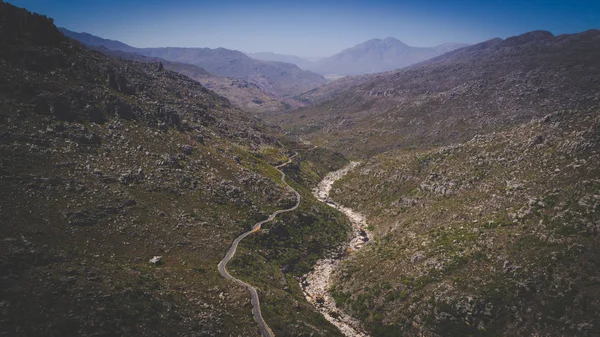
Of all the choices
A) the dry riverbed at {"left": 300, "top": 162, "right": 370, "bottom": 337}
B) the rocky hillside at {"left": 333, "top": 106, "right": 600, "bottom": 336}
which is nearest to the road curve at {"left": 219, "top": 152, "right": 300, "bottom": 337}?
the dry riverbed at {"left": 300, "top": 162, "right": 370, "bottom": 337}

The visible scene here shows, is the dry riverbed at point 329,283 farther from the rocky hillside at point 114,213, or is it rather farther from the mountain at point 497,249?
the rocky hillside at point 114,213

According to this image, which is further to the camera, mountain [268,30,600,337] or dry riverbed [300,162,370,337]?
dry riverbed [300,162,370,337]

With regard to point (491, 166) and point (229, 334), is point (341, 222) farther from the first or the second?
point (229, 334)

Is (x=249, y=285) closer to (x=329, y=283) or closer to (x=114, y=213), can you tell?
(x=329, y=283)

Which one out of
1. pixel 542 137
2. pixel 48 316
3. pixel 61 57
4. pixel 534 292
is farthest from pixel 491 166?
pixel 61 57

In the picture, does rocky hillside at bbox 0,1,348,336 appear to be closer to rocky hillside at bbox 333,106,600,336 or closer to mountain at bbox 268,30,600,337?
mountain at bbox 268,30,600,337

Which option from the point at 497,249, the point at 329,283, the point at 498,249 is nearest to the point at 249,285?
the point at 329,283
